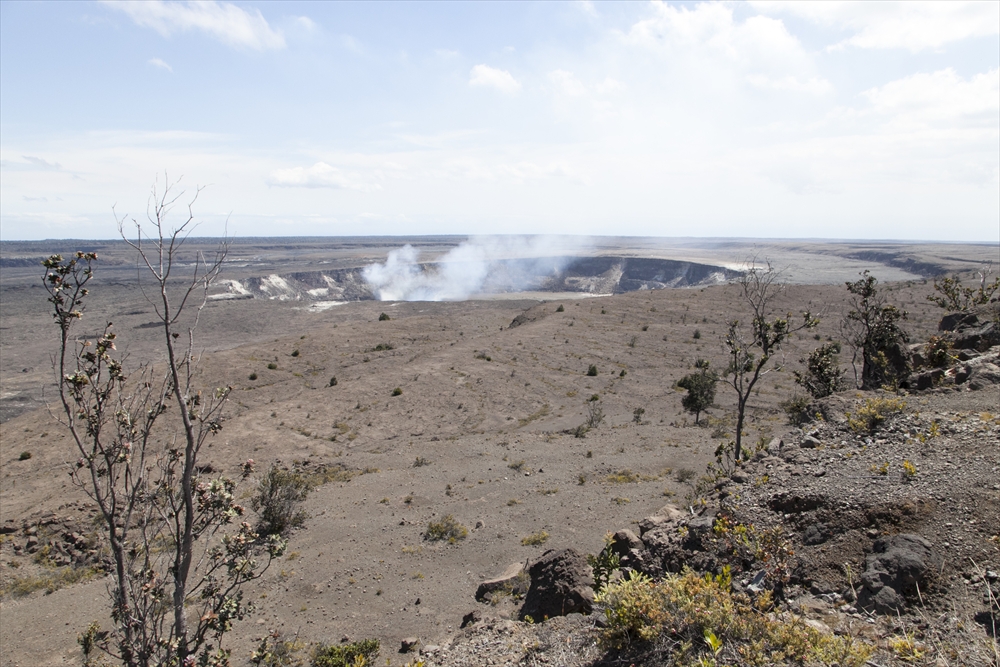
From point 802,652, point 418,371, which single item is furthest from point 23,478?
point 802,652

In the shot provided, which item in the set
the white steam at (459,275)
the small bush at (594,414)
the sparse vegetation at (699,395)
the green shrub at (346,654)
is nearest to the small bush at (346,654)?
the green shrub at (346,654)

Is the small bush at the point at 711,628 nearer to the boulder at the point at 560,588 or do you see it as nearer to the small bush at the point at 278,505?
the boulder at the point at 560,588

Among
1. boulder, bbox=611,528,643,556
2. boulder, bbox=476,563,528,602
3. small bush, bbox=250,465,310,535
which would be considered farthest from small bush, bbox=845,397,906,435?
small bush, bbox=250,465,310,535

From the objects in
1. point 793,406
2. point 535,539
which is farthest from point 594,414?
point 535,539

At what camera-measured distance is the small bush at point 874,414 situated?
8789mm

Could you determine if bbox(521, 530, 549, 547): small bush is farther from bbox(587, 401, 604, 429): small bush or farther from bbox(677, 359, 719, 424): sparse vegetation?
bbox(677, 359, 719, 424): sparse vegetation

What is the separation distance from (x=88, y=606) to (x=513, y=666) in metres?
9.10

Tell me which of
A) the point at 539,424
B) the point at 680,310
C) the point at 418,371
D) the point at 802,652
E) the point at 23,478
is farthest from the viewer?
the point at 680,310

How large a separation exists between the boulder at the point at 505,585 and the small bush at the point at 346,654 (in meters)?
1.94

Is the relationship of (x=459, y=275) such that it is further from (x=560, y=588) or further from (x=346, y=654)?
(x=560, y=588)

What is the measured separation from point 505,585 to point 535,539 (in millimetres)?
2081

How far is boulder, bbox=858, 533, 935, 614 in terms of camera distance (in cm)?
510

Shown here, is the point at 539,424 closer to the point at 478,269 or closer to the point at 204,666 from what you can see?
the point at 204,666

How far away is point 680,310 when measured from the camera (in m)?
46.8
